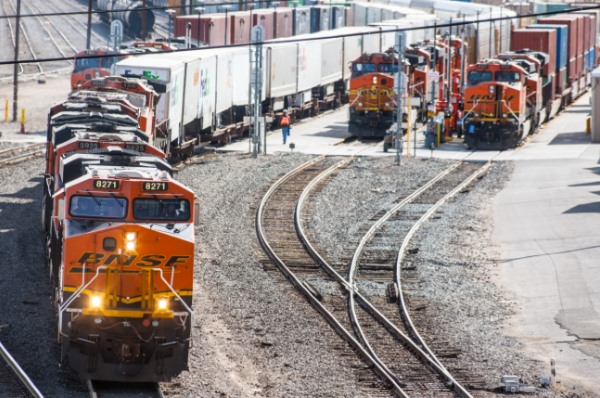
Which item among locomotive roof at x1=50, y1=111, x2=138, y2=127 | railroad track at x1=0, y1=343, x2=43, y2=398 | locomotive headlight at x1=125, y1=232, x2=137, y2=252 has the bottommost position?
railroad track at x1=0, y1=343, x2=43, y2=398

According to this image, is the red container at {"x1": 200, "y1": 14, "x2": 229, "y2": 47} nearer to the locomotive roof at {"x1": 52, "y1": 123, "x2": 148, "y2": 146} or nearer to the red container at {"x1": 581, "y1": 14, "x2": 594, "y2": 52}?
the red container at {"x1": 581, "y1": 14, "x2": 594, "y2": 52}

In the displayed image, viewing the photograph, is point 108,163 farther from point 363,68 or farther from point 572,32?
point 572,32

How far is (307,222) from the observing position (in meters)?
32.5

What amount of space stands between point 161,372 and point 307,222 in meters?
14.9

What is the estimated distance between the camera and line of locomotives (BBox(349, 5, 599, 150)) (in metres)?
49.2

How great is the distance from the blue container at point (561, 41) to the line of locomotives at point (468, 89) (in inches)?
2.1

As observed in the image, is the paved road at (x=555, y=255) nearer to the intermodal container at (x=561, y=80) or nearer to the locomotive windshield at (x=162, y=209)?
the locomotive windshield at (x=162, y=209)

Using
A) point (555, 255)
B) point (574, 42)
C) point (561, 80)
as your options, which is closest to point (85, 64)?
point (561, 80)

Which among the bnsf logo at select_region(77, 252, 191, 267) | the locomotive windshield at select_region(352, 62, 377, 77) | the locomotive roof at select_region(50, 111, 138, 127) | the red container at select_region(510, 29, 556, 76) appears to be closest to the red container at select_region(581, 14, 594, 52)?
the red container at select_region(510, 29, 556, 76)

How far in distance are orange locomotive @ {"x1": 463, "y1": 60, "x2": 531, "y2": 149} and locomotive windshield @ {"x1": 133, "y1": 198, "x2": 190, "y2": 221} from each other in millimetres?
32704

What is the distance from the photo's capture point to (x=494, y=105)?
162ft

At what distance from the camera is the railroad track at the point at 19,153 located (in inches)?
1616

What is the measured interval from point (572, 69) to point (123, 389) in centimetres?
5349

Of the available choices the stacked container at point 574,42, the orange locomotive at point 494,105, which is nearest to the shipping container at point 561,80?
the stacked container at point 574,42
